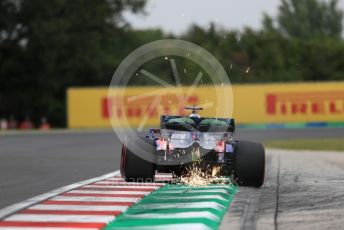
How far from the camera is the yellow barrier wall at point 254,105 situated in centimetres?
4397

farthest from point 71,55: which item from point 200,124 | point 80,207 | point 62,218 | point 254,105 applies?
point 62,218

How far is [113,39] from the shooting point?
63062mm

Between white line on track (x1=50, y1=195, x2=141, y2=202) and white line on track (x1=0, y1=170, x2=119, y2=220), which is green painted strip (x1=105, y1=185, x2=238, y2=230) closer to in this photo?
white line on track (x1=50, y1=195, x2=141, y2=202)

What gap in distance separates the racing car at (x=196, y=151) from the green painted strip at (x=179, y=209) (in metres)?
0.40

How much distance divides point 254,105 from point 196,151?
32349 mm

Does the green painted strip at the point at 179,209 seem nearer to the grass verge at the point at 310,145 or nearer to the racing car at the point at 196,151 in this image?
the racing car at the point at 196,151

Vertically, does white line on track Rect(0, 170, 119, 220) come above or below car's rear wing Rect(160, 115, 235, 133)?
below

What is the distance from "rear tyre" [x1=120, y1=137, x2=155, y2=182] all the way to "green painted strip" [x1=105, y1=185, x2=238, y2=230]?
0.56m

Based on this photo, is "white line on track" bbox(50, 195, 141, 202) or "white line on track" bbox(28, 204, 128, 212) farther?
"white line on track" bbox(50, 195, 141, 202)

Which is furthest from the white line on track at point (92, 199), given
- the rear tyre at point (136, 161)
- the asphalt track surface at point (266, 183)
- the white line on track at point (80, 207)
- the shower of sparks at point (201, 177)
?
the shower of sparks at point (201, 177)

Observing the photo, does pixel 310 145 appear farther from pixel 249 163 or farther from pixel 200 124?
pixel 200 124

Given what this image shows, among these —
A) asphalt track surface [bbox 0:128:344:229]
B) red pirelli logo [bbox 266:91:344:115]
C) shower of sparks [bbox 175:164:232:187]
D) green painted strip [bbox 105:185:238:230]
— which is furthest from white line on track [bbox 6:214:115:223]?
red pirelli logo [bbox 266:91:344:115]

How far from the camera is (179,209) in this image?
32.1ft

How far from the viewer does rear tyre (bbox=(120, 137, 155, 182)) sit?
42.1ft
